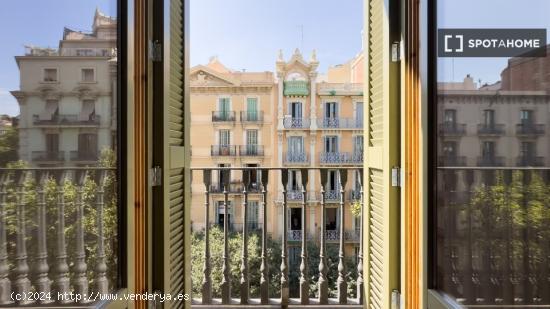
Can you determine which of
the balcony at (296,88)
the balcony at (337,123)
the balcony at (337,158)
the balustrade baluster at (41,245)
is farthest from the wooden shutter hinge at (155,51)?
the balcony at (296,88)

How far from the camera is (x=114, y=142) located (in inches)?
57.6

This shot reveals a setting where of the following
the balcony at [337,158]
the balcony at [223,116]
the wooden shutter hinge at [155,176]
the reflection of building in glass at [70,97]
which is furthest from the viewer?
the balcony at [223,116]

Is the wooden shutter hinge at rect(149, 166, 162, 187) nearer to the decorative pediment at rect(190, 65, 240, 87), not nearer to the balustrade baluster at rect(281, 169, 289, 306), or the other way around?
the balustrade baluster at rect(281, 169, 289, 306)

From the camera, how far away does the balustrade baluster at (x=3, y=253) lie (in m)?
0.88

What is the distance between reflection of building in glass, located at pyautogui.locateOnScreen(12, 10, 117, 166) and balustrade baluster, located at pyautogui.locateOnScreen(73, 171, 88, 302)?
0.22 feet

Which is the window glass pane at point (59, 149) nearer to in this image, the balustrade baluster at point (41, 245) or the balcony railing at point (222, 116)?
the balustrade baluster at point (41, 245)

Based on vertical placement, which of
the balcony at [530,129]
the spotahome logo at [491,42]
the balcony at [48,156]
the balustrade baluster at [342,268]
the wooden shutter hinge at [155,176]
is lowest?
the balustrade baluster at [342,268]

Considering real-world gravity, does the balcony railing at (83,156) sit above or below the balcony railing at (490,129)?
below

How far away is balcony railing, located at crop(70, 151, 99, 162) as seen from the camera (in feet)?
3.98

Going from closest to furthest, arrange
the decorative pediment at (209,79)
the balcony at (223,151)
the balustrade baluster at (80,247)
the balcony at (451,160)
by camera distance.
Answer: the balustrade baluster at (80,247) → the balcony at (451,160) → the balcony at (223,151) → the decorative pediment at (209,79)

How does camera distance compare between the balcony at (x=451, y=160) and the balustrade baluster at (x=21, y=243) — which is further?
the balcony at (x=451, y=160)

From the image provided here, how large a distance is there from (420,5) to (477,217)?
0.82 m

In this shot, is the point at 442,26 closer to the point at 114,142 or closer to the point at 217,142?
the point at 114,142

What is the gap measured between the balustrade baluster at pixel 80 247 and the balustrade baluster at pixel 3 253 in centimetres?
31
